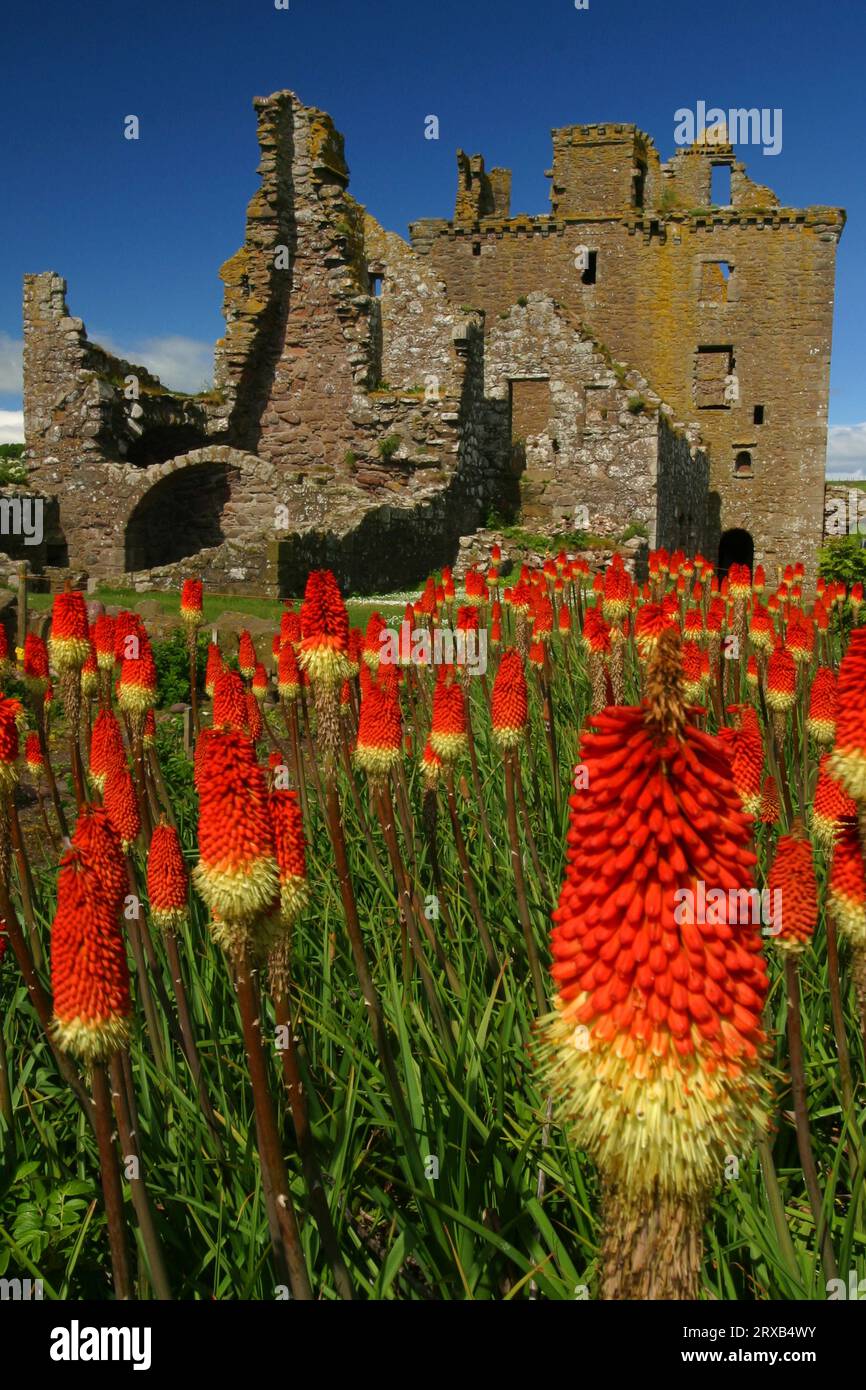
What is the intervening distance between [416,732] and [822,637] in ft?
13.6

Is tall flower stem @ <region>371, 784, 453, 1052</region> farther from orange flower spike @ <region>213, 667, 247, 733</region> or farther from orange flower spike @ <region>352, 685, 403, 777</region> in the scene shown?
orange flower spike @ <region>213, 667, 247, 733</region>

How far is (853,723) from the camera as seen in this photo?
2.03 metres

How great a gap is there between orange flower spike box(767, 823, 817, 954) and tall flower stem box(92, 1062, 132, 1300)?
1373mm

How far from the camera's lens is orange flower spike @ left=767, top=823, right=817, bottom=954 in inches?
89.6

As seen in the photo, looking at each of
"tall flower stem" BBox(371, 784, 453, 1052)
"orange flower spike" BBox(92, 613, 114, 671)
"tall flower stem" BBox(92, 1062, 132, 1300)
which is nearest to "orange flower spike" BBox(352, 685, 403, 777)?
"tall flower stem" BBox(371, 784, 453, 1052)

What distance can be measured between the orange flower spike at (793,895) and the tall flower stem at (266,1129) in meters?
1.10

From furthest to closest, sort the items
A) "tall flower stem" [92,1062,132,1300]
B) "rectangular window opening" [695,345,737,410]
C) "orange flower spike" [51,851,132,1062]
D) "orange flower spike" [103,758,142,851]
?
1. "rectangular window opening" [695,345,737,410]
2. "orange flower spike" [103,758,142,851]
3. "tall flower stem" [92,1062,132,1300]
4. "orange flower spike" [51,851,132,1062]

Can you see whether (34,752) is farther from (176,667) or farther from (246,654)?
(176,667)

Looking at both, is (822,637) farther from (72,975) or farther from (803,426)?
(803,426)

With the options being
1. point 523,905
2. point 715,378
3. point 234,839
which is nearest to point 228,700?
point 523,905

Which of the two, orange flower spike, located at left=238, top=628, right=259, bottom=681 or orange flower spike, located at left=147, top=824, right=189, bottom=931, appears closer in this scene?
orange flower spike, located at left=147, top=824, right=189, bottom=931

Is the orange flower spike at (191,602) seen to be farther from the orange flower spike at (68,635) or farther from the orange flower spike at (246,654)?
the orange flower spike at (68,635)

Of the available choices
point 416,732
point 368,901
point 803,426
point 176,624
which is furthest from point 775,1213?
point 803,426

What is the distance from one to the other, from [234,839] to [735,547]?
37124 millimetres
